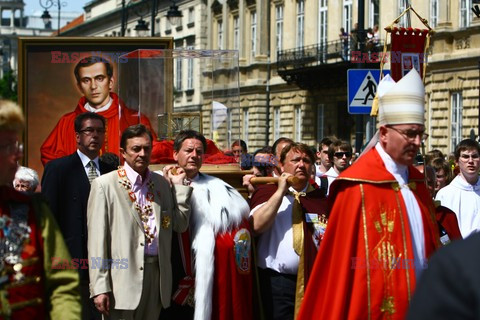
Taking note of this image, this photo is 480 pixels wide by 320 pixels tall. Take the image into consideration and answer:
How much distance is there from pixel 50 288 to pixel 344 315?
7.33 feet

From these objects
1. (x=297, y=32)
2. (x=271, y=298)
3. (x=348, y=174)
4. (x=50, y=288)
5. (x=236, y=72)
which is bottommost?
(x=271, y=298)

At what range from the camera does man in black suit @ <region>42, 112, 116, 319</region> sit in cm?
790

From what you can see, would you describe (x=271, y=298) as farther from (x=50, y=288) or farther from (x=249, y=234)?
(x=50, y=288)

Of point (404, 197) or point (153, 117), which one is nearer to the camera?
point (404, 197)

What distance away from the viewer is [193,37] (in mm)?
59906

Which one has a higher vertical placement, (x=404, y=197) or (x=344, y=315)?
(x=404, y=197)

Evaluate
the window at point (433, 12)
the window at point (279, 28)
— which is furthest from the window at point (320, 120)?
the window at point (433, 12)

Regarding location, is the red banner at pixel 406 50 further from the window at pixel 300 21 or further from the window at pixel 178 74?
the window at pixel 300 21

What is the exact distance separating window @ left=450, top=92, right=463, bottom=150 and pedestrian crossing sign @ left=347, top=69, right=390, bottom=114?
19271mm

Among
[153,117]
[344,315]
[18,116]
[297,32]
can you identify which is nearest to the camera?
[18,116]

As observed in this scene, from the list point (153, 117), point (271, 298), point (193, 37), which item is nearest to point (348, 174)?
point (271, 298)

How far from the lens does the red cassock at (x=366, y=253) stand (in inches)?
248

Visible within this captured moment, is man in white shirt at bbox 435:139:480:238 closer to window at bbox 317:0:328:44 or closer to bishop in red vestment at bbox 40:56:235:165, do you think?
bishop in red vestment at bbox 40:56:235:165

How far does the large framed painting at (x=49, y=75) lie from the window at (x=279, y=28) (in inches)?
1394
